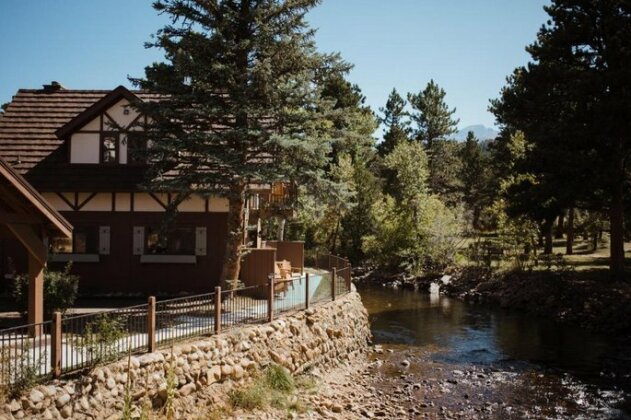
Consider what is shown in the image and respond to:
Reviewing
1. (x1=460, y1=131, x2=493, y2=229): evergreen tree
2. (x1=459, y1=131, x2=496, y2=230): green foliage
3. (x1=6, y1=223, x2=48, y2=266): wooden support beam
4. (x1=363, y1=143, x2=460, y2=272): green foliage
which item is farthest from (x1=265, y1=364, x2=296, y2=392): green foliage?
(x1=460, y1=131, x2=493, y2=229): evergreen tree

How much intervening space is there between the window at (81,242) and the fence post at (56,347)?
36.3ft

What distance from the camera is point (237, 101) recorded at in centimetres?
1620

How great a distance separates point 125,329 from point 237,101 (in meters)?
7.61

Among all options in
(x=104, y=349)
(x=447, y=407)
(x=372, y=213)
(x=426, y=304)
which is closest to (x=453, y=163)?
(x=372, y=213)

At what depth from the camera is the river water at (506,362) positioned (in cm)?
1460

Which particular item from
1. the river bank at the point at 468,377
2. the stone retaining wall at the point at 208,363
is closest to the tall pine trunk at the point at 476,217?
the river bank at the point at 468,377

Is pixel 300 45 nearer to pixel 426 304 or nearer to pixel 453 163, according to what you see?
pixel 426 304

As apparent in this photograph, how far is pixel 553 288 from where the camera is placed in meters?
27.1

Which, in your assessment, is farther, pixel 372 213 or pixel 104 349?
pixel 372 213

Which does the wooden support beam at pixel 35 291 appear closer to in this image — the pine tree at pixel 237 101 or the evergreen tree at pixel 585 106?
the pine tree at pixel 237 101

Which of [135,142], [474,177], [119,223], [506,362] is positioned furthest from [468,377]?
[474,177]

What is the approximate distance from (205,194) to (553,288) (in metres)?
20.1

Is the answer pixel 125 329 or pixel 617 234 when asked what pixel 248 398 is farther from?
pixel 617 234

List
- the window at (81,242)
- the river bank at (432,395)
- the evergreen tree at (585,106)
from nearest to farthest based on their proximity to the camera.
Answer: the river bank at (432,395)
the window at (81,242)
the evergreen tree at (585,106)
